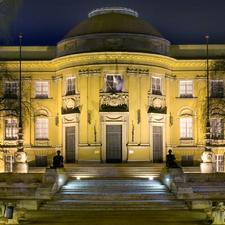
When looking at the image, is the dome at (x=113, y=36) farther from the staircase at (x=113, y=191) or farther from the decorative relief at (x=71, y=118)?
the staircase at (x=113, y=191)

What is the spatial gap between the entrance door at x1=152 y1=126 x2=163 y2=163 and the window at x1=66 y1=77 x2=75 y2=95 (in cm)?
681

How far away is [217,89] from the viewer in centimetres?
5125

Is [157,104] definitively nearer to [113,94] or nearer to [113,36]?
[113,94]

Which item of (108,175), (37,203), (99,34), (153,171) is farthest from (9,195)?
(99,34)

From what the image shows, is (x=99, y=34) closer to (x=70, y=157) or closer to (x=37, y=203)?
(x=70, y=157)

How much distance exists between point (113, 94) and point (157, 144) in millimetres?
5218

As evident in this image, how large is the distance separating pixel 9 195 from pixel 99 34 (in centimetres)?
1778

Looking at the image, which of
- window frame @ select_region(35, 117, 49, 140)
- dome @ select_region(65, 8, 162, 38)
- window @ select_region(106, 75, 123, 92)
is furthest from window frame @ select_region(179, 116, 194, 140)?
window frame @ select_region(35, 117, 49, 140)

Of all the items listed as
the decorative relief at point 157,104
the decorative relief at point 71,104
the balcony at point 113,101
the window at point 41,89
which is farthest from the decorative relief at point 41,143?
the decorative relief at point 157,104

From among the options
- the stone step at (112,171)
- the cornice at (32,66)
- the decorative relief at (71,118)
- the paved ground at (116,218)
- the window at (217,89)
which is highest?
the cornice at (32,66)

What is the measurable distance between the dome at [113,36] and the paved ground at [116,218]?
2053 centimetres

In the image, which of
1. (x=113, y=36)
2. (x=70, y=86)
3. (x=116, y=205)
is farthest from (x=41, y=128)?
(x=116, y=205)

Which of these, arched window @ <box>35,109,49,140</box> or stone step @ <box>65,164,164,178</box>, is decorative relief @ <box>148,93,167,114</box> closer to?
stone step @ <box>65,164,164,178</box>

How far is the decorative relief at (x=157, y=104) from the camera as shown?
48.3 m
